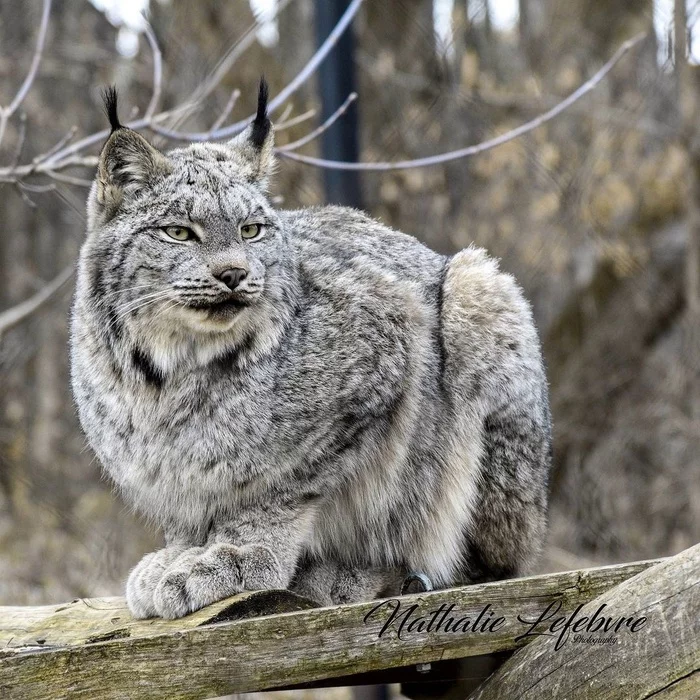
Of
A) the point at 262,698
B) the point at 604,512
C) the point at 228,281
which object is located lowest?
the point at 262,698

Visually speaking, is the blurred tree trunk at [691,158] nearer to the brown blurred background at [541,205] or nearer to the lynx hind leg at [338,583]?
the brown blurred background at [541,205]

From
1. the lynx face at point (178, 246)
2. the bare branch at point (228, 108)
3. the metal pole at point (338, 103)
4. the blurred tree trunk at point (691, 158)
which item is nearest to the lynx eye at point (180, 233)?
the lynx face at point (178, 246)

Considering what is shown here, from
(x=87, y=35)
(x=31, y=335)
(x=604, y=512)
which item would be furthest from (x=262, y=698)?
(x=87, y=35)

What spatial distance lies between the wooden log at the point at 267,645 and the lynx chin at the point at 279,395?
0.35 metres

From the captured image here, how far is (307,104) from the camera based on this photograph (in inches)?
312

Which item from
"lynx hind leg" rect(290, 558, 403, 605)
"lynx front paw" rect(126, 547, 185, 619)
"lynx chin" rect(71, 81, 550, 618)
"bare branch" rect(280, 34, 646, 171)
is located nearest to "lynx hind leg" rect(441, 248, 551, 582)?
"lynx chin" rect(71, 81, 550, 618)

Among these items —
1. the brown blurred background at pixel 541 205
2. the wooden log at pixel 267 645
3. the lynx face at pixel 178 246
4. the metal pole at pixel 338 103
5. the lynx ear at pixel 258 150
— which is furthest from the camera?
the brown blurred background at pixel 541 205

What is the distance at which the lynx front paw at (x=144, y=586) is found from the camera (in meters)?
3.33

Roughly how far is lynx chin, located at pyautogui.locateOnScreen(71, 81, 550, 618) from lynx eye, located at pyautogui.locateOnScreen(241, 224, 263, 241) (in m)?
0.02

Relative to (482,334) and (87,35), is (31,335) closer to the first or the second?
(87,35)

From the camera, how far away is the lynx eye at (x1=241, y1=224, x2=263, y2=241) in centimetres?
357

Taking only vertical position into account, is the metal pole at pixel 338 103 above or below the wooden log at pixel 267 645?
above

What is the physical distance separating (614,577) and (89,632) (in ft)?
5.32

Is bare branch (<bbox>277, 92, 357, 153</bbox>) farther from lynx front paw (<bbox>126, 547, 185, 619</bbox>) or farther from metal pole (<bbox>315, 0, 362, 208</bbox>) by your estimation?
lynx front paw (<bbox>126, 547, 185, 619</bbox>)
